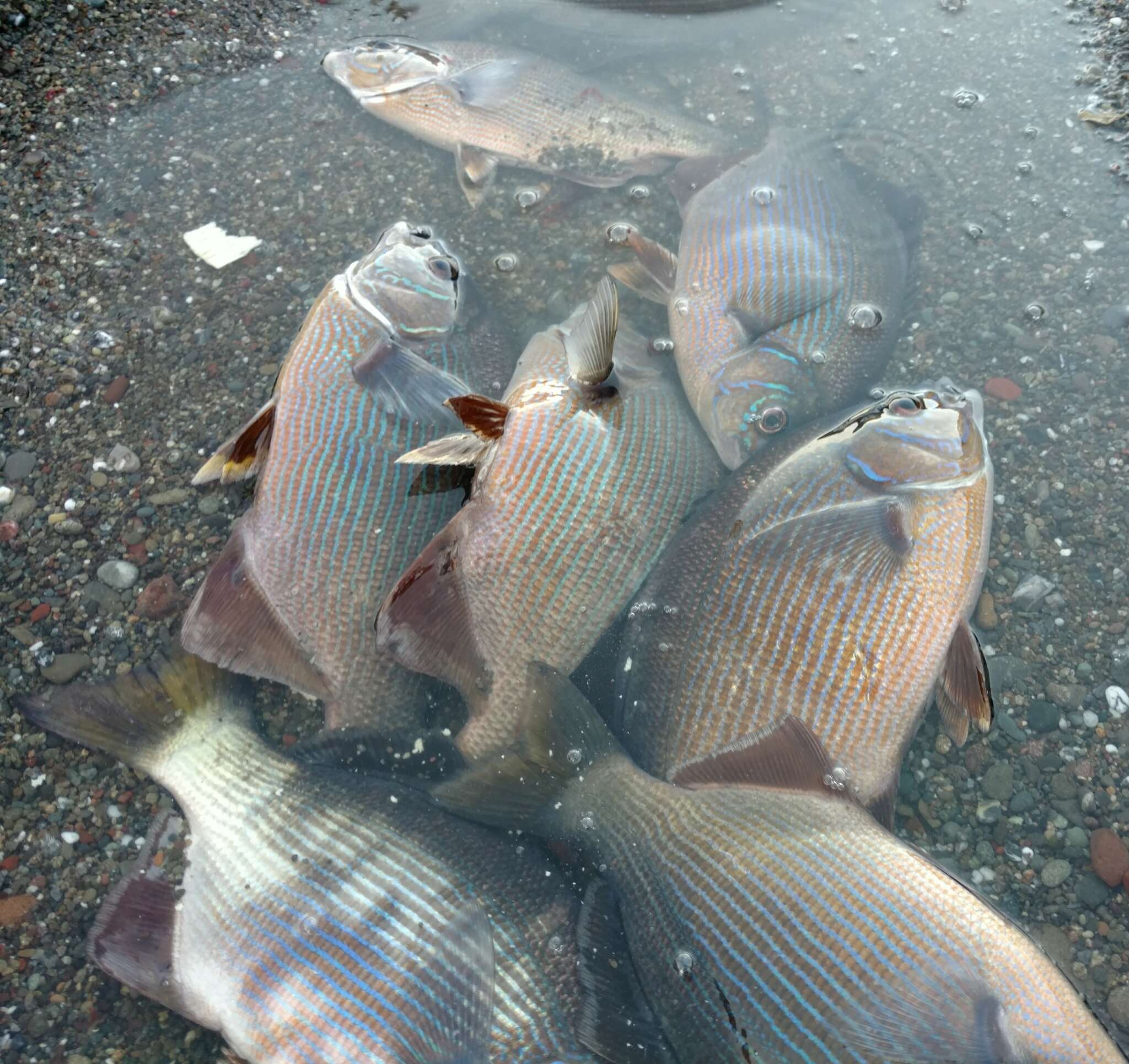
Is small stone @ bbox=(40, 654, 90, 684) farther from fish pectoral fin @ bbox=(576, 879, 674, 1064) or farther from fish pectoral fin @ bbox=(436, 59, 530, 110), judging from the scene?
fish pectoral fin @ bbox=(436, 59, 530, 110)

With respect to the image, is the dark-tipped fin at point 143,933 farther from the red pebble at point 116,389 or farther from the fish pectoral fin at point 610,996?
the red pebble at point 116,389

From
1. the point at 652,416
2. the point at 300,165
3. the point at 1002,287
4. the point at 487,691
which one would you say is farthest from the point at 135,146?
the point at 1002,287

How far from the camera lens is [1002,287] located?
326 cm

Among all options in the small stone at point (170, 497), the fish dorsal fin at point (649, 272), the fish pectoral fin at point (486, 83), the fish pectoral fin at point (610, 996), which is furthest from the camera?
the fish pectoral fin at point (486, 83)

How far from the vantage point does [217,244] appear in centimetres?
332

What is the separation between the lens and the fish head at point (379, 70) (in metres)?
3.73

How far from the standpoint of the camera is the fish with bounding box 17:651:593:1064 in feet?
6.26

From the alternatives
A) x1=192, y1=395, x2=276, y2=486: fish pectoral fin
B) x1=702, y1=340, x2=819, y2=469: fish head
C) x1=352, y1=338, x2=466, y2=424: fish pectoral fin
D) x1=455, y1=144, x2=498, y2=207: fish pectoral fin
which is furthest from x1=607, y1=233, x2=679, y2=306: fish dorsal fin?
x1=192, y1=395, x2=276, y2=486: fish pectoral fin

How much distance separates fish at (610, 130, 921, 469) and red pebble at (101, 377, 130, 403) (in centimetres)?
182

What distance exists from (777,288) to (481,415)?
1.29m

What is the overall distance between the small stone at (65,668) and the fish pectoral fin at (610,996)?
1.65 meters

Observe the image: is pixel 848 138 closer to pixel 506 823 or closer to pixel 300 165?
pixel 300 165

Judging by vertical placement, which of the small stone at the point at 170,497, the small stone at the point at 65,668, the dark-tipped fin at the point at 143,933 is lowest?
the dark-tipped fin at the point at 143,933

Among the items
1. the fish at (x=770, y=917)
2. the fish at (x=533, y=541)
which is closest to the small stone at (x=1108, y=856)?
the fish at (x=770, y=917)
